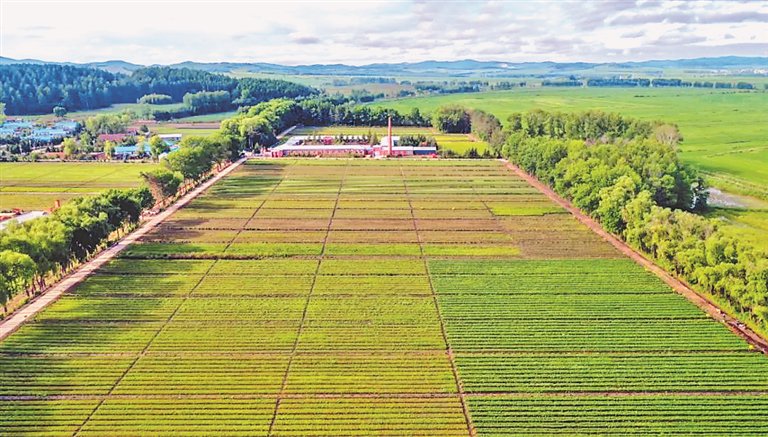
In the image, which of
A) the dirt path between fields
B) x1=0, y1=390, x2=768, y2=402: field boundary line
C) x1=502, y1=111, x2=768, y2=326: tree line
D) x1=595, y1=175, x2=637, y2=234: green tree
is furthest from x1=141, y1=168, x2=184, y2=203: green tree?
x1=595, y1=175, x2=637, y2=234: green tree

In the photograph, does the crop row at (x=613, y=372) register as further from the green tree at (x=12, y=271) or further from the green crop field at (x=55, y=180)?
the green crop field at (x=55, y=180)

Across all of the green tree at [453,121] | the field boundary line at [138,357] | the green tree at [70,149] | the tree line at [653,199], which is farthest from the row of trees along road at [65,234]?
the green tree at [453,121]

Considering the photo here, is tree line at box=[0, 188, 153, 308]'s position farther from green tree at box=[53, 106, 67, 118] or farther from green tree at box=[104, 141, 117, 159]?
green tree at box=[53, 106, 67, 118]

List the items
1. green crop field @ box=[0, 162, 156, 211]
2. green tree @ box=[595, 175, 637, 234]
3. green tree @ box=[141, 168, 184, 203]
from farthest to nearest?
1. green crop field @ box=[0, 162, 156, 211]
2. green tree @ box=[141, 168, 184, 203]
3. green tree @ box=[595, 175, 637, 234]

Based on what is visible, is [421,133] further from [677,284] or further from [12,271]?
[12,271]

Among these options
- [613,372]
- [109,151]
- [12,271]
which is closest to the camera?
[613,372]

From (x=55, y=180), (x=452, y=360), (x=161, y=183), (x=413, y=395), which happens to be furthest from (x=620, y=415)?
(x=55, y=180)
